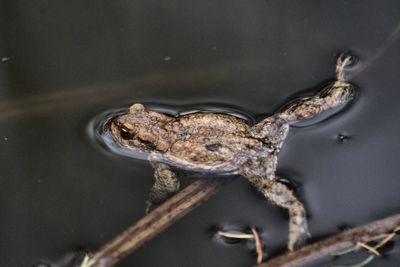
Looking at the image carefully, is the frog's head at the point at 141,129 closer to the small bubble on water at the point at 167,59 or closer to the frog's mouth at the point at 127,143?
the frog's mouth at the point at 127,143

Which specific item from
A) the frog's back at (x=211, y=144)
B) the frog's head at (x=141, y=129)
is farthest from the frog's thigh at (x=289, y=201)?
the frog's head at (x=141, y=129)

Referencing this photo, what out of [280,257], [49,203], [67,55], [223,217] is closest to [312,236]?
[280,257]

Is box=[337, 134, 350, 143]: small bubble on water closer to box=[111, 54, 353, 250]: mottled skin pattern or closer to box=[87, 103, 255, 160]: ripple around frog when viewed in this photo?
box=[111, 54, 353, 250]: mottled skin pattern

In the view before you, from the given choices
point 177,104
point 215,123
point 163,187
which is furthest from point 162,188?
point 177,104

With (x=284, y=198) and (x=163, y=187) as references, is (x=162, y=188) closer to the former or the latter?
(x=163, y=187)

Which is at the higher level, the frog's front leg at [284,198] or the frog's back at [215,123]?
the frog's back at [215,123]

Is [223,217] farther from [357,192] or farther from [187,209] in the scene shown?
[357,192]
